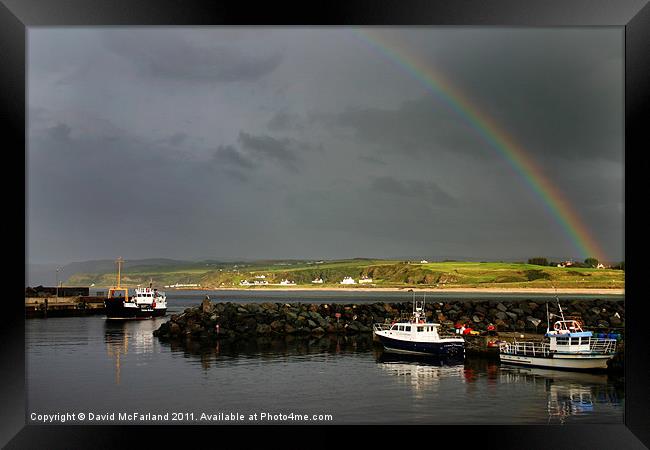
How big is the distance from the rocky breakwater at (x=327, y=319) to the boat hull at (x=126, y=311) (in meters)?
15.3

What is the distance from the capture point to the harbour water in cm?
1421

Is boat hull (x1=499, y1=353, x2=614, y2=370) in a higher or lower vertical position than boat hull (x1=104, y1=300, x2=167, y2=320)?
higher

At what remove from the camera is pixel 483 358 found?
23.8 meters

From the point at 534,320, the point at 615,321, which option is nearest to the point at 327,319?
the point at 534,320

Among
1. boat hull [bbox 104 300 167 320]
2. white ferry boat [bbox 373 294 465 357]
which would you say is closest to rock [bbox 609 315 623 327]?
white ferry boat [bbox 373 294 465 357]

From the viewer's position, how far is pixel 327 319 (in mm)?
32750

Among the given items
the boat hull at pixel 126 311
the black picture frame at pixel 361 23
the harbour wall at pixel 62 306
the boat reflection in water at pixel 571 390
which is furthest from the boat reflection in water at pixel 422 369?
the harbour wall at pixel 62 306

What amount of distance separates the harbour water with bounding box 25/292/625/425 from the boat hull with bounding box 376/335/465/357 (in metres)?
0.57

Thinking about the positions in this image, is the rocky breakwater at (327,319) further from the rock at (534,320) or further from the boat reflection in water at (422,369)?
the boat reflection in water at (422,369)

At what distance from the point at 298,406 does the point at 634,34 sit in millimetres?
11087

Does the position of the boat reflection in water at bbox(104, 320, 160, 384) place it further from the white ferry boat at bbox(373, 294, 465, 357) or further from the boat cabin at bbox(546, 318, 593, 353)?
the boat cabin at bbox(546, 318, 593, 353)

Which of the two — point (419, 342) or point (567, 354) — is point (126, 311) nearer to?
point (419, 342)

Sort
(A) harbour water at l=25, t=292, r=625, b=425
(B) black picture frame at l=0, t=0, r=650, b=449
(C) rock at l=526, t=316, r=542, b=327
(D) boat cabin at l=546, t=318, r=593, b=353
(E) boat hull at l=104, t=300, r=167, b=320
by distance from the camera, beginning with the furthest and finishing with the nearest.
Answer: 1. (E) boat hull at l=104, t=300, r=167, b=320
2. (C) rock at l=526, t=316, r=542, b=327
3. (D) boat cabin at l=546, t=318, r=593, b=353
4. (A) harbour water at l=25, t=292, r=625, b=425
5. (B) black picture frame at l=0, t=0, r=650, b=449

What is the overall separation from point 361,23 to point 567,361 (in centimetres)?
1626
